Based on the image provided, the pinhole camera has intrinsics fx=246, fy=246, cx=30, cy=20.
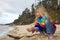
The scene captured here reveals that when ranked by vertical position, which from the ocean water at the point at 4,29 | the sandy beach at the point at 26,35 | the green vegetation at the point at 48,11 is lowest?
the sandy beach at the point at 26,35

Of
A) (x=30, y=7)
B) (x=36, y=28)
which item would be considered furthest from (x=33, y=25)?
(x=30, y=7)

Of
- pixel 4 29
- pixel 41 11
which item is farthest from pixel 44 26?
pixel 4 29

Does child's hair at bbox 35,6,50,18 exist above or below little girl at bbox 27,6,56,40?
above

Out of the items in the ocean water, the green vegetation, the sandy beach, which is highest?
the green vegetation

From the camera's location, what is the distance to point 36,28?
2.46 metres

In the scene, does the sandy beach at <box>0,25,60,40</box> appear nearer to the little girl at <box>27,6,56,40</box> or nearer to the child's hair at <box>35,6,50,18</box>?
the little girl at <box>27,6,56,40</box>

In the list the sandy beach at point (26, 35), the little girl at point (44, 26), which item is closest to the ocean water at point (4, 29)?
the sandy beach at point (26, 35)

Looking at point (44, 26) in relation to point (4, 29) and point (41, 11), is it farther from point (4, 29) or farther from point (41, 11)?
point (4, 29)

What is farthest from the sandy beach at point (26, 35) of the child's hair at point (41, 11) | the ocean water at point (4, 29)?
the child's hair at point (41, 11)

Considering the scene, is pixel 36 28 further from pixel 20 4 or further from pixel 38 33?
pixel 20 4

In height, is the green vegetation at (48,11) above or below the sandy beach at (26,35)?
above

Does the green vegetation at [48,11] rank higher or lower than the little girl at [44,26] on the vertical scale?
higher

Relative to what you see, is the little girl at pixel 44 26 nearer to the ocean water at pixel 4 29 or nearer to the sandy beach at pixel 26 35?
the sandy beach at pixel 26 35

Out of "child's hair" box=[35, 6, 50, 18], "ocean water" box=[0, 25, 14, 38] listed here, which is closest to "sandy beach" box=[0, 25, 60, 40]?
"ocean water" box=[0, 25, 14, 38]
